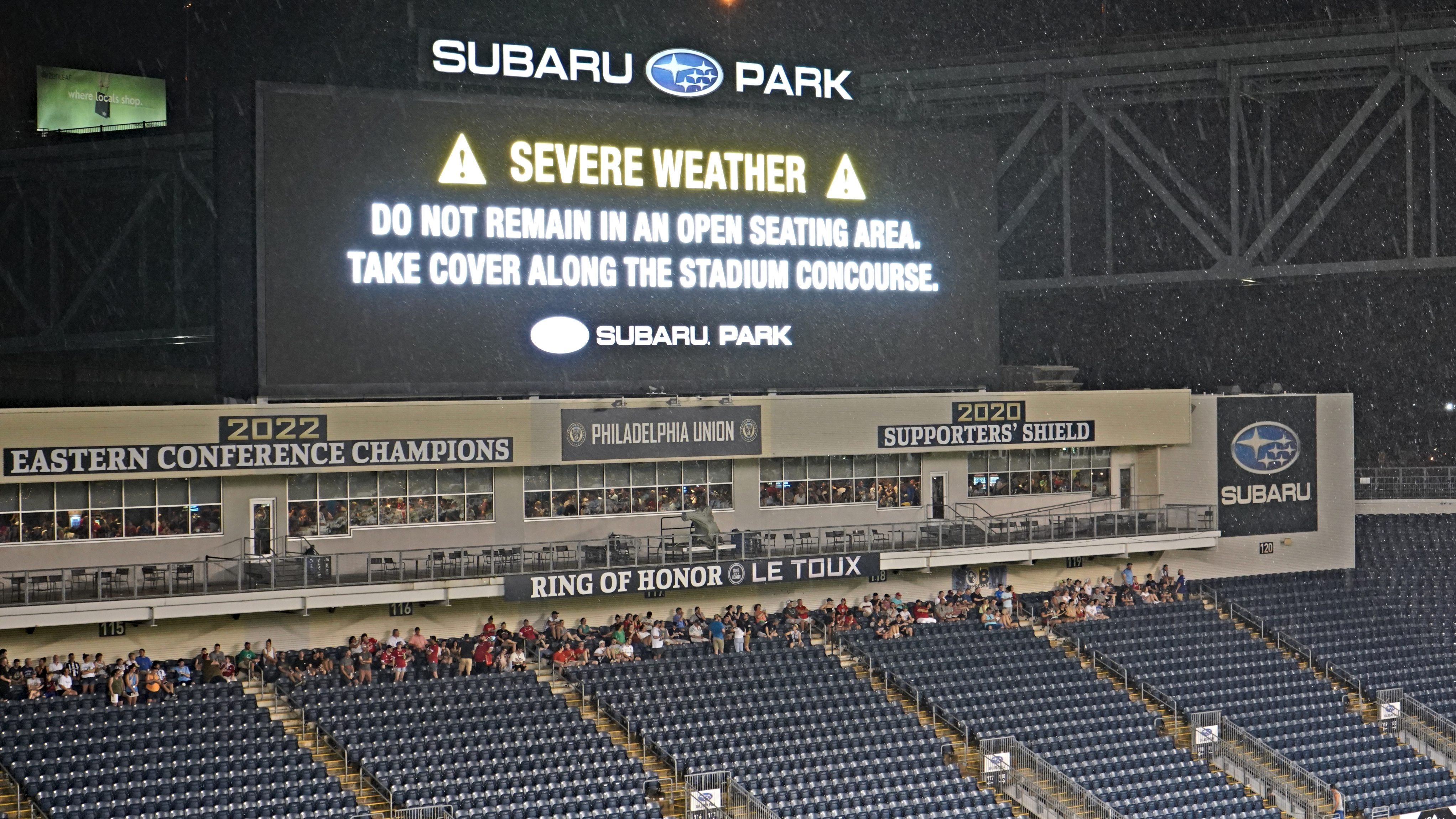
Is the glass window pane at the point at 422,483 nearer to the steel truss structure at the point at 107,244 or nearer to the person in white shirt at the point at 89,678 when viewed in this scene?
the person in white shirt at the point at 89,678

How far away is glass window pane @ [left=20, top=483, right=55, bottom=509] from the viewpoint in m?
22.0

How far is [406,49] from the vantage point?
25.0 metres

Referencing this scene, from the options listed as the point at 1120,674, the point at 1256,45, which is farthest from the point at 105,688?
the point at 1256,45

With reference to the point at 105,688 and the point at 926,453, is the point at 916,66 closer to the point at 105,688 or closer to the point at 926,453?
the point at 926,453

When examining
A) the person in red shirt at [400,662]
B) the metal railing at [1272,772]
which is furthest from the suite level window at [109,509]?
the metal railing at [1272,772]

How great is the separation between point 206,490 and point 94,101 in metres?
14.1

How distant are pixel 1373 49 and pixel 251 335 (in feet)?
75.7

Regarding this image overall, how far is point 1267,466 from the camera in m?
30.5

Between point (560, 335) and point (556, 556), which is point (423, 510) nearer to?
point (556, 556)

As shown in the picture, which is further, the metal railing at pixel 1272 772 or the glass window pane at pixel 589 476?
the glass window pane at pixel 589 476

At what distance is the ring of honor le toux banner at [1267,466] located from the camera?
99.3 ft

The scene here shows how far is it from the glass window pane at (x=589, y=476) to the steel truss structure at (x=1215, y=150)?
35.8 feet

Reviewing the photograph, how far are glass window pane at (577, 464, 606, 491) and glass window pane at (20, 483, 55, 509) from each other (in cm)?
787

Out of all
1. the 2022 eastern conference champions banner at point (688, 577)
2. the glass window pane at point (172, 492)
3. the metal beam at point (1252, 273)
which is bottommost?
the 2022 eastern conference champions banner at point (688, 577)
